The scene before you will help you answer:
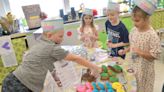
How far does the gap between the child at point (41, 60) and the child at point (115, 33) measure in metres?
0.59

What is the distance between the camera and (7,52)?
2.61m

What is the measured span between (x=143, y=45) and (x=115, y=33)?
42 cm

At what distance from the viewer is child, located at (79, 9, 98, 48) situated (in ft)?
7.11

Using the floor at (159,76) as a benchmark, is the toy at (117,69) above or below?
above

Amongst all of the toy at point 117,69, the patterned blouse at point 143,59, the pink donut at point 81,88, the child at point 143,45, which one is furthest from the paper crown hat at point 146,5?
the pink donut at point 81,88

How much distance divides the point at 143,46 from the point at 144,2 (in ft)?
1.10

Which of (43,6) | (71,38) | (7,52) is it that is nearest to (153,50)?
(71,38)

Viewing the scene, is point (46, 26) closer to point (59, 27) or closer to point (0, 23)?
point (59, 27)

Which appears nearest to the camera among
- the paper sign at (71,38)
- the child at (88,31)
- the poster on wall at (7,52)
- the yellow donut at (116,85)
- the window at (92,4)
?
the yellow donut at (116,85)

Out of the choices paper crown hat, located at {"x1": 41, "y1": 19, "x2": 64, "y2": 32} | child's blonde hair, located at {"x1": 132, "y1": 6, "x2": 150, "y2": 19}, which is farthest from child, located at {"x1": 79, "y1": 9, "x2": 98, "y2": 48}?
paper crown hat, located at {"x1": 41, "y1": 19, "x2": 64, "y2": 32}

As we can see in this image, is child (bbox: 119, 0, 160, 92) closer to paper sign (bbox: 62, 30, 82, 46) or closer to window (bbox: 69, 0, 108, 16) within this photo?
paper sign (bbox: 62, 30, 82, 46)

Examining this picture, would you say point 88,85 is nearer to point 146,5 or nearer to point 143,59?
point 143,59

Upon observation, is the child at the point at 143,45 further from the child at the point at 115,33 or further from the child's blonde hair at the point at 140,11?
the child at the point at 115,33

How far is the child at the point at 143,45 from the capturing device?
148cm
